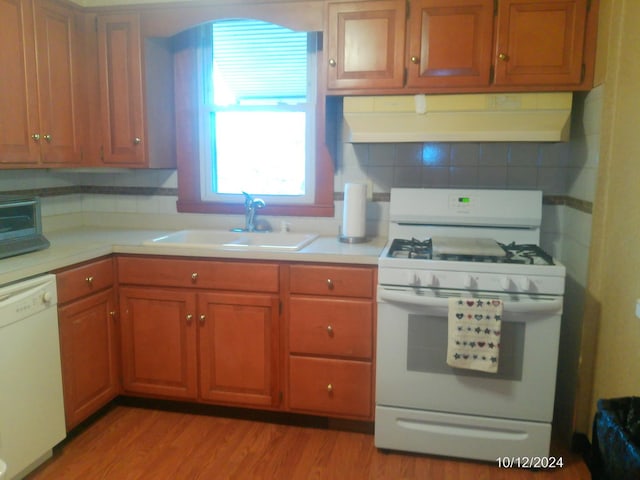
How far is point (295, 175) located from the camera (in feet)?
9.96

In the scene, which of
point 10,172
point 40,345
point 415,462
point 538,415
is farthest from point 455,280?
point 10,172

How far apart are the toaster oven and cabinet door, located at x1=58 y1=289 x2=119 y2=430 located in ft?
1.04

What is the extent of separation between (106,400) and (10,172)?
131 cm

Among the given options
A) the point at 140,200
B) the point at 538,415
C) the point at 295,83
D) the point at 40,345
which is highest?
the point at 295,83

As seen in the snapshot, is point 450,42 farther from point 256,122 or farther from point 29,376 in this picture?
point 29,376

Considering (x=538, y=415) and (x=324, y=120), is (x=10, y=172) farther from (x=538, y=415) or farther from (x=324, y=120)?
(x=538, y=415)

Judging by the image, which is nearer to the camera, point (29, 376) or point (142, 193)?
point (29, 376)

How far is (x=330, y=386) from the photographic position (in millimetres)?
2486

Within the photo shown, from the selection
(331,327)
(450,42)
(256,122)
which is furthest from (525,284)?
(256,122)

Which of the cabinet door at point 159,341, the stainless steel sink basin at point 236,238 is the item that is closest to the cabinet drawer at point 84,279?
the cabinet door at point 159,341

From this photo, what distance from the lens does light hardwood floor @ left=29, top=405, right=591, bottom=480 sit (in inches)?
87.5

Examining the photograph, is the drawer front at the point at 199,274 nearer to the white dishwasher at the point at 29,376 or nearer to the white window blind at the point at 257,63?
the white dishwasher at the point at 29,376

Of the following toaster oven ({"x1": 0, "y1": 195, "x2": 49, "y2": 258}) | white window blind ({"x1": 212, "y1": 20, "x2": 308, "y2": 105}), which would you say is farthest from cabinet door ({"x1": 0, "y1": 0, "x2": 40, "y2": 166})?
white window blind ({"x1": 212, "y1": 20, "x2": 308, "y2": 105})

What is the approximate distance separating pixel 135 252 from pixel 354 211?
112 centimetres
